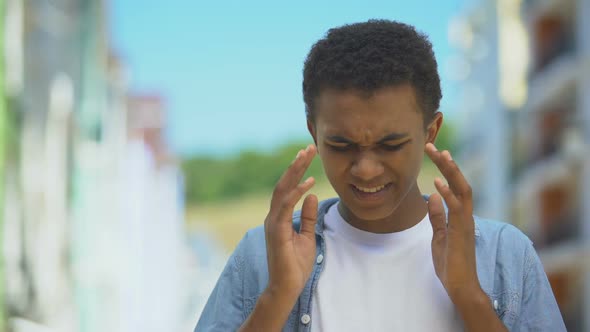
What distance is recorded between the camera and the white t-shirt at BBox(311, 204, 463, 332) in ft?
7.54

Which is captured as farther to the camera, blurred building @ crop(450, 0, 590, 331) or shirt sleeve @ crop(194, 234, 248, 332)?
blurred building @ crop(450, 0, 590, 331)

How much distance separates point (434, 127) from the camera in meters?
2.44

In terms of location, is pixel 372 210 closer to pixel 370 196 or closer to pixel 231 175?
pixel 370 196

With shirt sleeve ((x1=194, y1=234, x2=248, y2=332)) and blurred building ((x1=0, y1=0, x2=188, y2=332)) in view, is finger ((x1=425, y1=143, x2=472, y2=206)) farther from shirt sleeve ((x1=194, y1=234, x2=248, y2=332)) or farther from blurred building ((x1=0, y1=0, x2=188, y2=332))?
blurred building ((x1=0, y1=0, x2=188, y2=332))

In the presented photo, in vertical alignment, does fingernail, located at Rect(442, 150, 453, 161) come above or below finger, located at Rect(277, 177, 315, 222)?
above

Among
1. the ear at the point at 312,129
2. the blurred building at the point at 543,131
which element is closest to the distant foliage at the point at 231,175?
the blurred building at the point at 543,131

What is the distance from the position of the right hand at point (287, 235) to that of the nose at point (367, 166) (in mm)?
98

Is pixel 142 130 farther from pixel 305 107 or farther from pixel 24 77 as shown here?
pixel 305 107

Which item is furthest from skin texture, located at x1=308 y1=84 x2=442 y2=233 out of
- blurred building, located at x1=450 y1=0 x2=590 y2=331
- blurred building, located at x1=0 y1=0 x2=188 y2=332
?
blurred building, located at x1=450 y1=0 x2=590 y2=331

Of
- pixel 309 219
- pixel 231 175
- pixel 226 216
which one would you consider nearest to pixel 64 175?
pixel 309 219

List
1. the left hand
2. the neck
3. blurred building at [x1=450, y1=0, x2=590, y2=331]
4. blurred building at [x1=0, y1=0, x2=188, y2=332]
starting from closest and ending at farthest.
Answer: the left hand < the neck < blurred building at [x1=0, y1=0, x2=188, y2=332] < blurred building at [x1=450, y1=0, x2=590, y2=331]

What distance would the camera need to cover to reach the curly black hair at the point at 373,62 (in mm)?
2271

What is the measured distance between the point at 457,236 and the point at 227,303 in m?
0.57

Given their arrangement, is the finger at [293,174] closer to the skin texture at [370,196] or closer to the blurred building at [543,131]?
the skin texture at [370,196]
